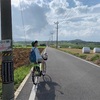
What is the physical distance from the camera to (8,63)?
591cm

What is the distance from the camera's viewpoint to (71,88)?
9.30 metres

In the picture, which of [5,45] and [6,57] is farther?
[6,57]

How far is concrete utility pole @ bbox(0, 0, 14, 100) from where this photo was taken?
5676 mm

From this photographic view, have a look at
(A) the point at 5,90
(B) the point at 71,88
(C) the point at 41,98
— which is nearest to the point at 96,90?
(B) the point at 71,88

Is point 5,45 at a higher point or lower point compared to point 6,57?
higher

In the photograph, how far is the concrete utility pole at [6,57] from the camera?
18.6 feet

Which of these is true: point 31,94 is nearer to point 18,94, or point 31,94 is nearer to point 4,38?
point 18,94

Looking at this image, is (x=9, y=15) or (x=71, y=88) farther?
(x=71, y=88)

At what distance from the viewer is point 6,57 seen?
5.91 meters

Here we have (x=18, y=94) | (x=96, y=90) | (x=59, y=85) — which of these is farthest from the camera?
(x=59, y=85)

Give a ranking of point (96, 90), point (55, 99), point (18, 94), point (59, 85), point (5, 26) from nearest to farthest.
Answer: point (5, 26) → point (55, 99) → point (18, 94) → point (96, 90) → point (59, 85)

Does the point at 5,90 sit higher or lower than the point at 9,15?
lower

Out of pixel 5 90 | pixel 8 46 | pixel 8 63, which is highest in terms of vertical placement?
pixel 8 46

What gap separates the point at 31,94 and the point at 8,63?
2.78 metres
